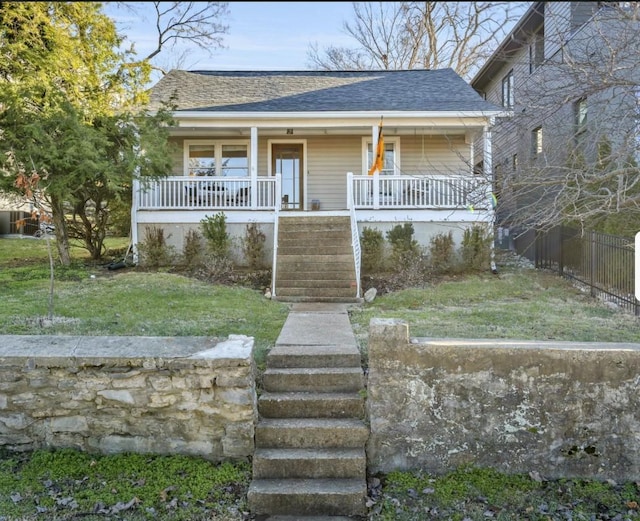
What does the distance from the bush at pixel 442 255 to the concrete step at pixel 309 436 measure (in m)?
7.81

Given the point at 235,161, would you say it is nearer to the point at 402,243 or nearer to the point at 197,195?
the point at 197,195

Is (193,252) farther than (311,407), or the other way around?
(193,252)

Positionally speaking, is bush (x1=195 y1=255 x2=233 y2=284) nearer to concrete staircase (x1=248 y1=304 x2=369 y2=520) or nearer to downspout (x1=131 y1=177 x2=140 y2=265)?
downspout (x1=131 y1=177 x2=140 y2=265)

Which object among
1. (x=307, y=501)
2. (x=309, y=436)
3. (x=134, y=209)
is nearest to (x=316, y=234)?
(x=134, y=209)

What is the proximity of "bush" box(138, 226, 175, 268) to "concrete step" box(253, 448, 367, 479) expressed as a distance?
8.52 meters

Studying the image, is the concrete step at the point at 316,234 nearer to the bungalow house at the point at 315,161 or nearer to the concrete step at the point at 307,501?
the bungalow house at the point at 315,161

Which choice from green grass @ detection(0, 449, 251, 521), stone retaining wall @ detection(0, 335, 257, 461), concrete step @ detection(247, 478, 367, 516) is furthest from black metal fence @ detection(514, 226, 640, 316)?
green grass @ detection(0, 449, 251, 521)

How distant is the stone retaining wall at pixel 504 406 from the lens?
373 centimetres

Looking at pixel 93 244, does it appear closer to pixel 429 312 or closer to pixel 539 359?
pixel 429 312

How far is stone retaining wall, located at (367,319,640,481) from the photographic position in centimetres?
373

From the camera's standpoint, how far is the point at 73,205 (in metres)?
11.5

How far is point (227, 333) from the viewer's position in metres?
5.77

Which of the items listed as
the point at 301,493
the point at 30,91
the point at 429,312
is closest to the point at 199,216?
the point at 30,91

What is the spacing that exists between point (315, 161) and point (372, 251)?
4840mm
